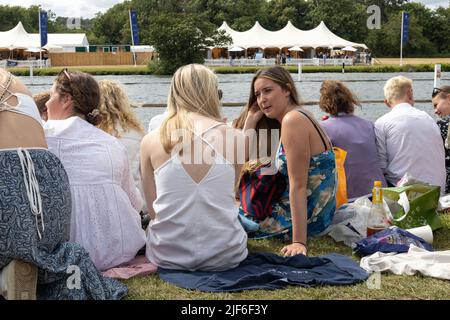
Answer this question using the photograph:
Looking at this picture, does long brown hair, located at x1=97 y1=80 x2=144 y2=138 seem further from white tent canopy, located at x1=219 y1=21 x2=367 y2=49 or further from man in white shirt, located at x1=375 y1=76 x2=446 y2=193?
white tent canopy, located at x1=219 y1=21 x2=367 y2=49

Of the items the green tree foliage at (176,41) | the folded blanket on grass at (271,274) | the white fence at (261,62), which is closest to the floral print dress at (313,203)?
the folded blanket on grass at (271,274)

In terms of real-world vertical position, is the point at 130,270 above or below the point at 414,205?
below

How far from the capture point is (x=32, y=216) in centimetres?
271

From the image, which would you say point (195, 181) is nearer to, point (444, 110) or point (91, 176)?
point (91, 176)

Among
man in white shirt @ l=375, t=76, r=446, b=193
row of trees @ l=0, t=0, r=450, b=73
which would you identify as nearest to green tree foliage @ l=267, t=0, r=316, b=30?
row of trees @ l=0, t=0, r=450, b=73

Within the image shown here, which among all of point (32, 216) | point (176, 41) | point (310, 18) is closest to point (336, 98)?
point (32, 216)

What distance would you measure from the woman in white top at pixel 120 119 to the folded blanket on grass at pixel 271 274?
1.41 meters

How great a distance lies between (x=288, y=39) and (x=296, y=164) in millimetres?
49961

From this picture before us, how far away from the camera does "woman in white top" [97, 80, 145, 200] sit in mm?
4367

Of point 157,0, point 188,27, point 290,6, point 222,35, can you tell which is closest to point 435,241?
point 188,27

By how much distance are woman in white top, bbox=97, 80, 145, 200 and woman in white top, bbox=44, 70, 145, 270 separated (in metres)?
0.75

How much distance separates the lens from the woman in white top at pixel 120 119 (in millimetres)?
4367

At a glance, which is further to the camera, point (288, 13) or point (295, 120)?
point (288, 13)

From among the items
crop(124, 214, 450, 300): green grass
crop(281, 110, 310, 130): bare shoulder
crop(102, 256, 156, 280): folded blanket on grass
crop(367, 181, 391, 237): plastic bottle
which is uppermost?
crop(281, 110, 310, 130): bare shoulder
